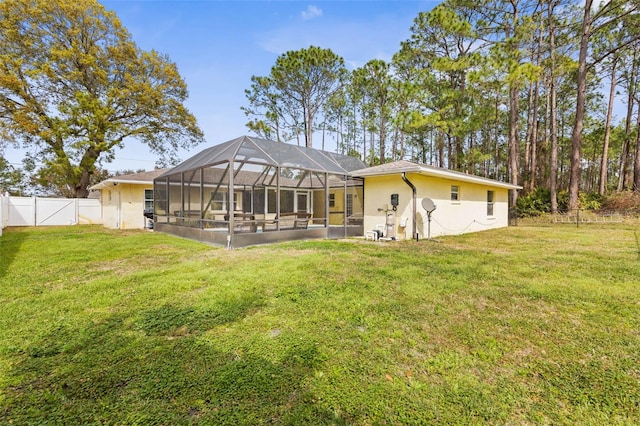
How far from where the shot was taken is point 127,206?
46.9 ft

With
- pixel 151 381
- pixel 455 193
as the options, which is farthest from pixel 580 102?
pixel 151 381

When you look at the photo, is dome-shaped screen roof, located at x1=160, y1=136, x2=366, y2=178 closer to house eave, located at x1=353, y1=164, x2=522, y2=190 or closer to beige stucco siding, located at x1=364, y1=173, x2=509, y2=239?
house eave, located at x1=353, y1=164, x2=522, y2=190

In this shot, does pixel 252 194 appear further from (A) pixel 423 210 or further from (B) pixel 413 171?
(A) pixel 423 210

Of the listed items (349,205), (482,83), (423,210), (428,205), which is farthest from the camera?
(482,83)

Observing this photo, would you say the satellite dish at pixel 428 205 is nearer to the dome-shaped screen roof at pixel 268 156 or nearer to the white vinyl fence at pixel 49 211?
the dome-shaped screen roof at pixel 268 156

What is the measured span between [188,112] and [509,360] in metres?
22.4

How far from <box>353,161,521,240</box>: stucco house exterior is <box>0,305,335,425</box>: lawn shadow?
760 centimetres

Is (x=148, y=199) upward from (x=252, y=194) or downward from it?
downward

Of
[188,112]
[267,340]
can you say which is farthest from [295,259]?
[188,112]

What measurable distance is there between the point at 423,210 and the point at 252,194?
6.59m

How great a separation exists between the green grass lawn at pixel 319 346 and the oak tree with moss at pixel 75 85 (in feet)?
50.5

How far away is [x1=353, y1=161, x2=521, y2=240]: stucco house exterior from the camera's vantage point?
9.36 meters

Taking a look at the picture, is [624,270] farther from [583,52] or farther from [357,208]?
[583,52]

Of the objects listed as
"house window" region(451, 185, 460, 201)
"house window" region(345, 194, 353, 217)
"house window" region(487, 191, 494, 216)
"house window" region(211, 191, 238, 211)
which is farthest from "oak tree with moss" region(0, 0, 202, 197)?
"house window" region(487, 191, 494, 216)
